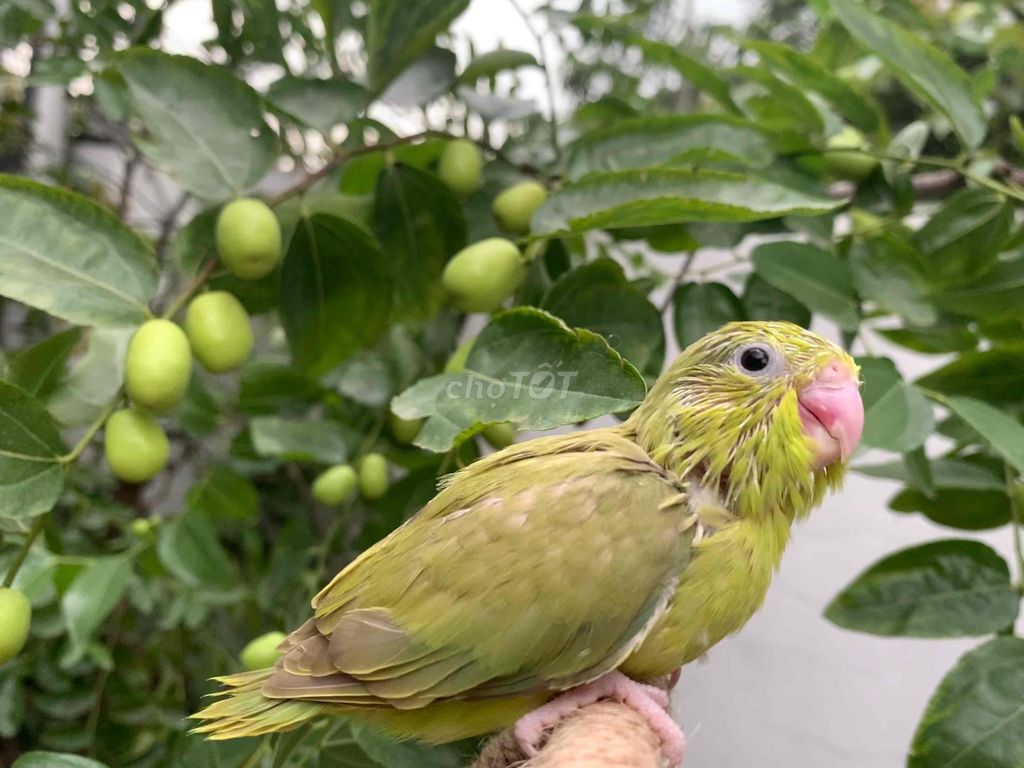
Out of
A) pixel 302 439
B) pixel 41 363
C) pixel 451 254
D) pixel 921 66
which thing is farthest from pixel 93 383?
pixel 921 66

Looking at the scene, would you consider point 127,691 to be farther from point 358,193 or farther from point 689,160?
point 689,160

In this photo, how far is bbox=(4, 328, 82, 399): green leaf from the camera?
418 millimetres

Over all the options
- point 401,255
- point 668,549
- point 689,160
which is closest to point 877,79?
point 689,160

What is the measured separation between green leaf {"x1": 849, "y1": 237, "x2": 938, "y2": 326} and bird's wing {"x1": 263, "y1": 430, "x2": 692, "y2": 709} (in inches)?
10.7

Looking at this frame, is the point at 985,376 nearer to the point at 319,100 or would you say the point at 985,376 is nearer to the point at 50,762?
the point at 319,100

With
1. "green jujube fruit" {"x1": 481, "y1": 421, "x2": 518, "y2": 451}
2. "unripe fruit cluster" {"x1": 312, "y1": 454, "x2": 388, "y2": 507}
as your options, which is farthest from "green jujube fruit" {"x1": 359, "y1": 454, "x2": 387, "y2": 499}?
"green jujube fruit" {"x1": 481, "y1": 421, "x2": 518, "y2": 451}

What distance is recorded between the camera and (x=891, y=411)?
0.39 m

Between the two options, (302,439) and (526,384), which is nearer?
(526,384)

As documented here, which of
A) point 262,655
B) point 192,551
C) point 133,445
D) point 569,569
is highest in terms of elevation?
point 569,569

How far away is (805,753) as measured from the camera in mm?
792

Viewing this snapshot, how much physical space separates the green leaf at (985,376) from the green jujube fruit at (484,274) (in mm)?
286

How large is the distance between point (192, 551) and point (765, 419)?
0.49m

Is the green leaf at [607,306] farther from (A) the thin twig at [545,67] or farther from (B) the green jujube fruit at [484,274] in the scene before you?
(A) the thin twig at [545,67]

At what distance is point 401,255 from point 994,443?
0.38 meters
